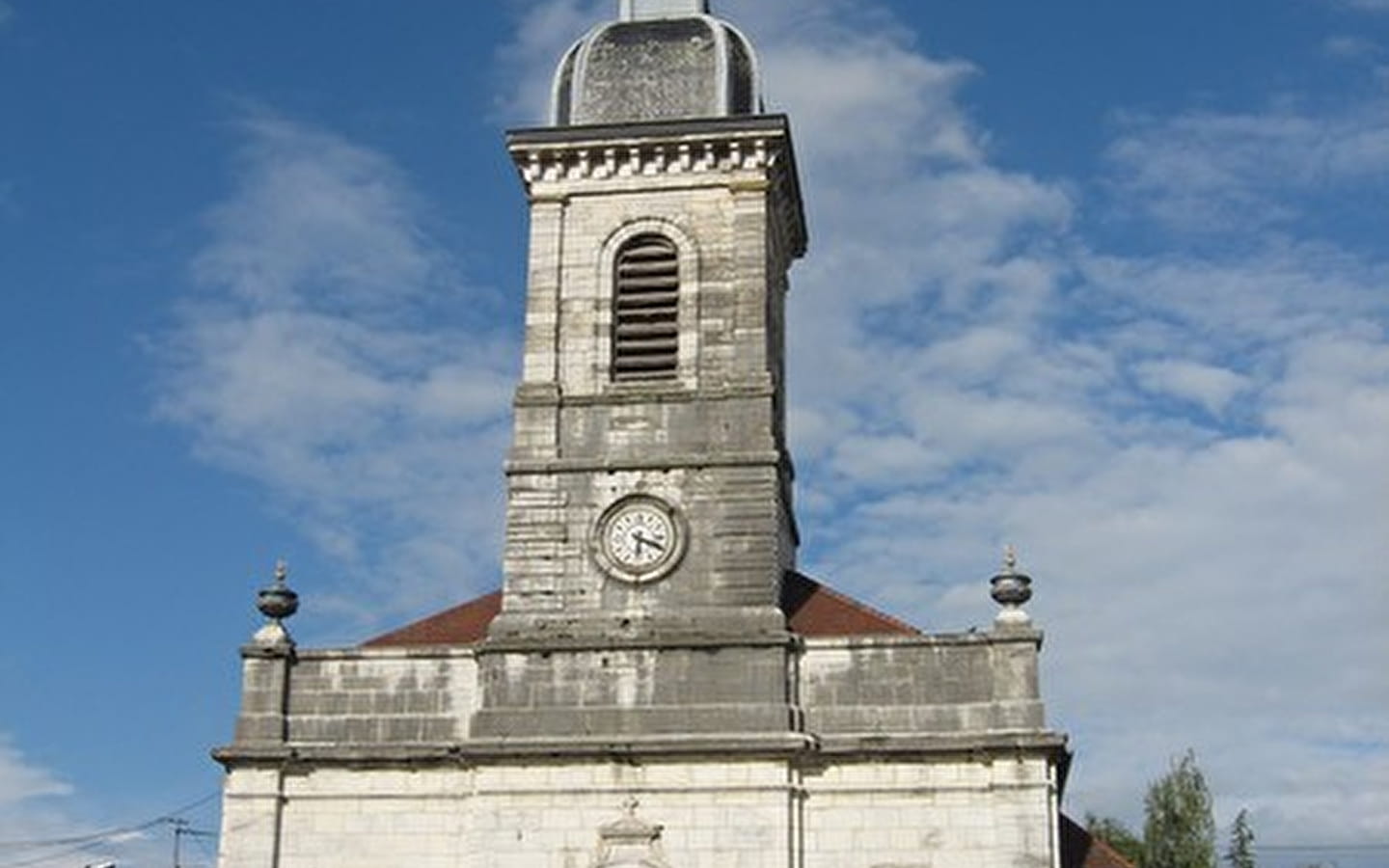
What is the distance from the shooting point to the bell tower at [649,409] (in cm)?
2375

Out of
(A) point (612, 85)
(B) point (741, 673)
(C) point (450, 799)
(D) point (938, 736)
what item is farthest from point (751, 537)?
(A) point (612, 85)

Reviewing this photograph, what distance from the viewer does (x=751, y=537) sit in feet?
80.0

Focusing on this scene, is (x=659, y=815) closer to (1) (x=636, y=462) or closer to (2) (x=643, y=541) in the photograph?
(2) (x=643, y=541)

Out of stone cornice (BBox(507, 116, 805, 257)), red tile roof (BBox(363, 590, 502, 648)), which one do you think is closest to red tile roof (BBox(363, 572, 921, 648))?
red tile roof (BBox(363, 590, 502, 648))

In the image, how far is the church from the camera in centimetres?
2288

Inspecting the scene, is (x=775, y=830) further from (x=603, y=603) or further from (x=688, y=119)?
(x=688, y=119)

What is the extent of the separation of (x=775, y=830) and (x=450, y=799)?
4148mm

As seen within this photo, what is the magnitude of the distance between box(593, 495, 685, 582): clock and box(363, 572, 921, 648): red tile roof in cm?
181

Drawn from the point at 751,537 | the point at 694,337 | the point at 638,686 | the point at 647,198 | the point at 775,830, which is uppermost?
the point at 647,198

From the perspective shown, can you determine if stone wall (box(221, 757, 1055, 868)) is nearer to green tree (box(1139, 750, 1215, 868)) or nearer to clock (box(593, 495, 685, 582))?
clock (box(593, 495, 685, 582))

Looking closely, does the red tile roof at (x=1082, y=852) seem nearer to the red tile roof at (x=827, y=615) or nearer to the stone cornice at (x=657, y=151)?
the red tile roof at (x=827, y=615)

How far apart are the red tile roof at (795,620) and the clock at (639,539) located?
5.95ft

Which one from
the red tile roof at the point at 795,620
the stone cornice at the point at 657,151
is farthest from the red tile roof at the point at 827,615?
the stone cornice at the point at 657,151

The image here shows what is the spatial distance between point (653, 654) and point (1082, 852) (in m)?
6.44
